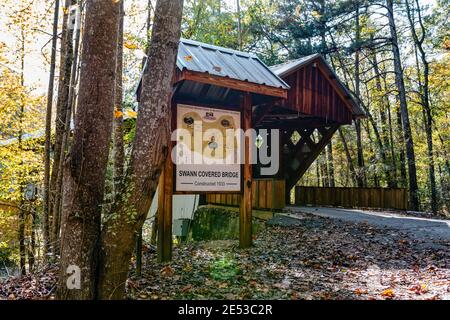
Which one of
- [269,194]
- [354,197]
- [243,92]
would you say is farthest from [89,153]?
[354,197]

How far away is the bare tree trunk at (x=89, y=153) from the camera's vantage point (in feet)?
11.1

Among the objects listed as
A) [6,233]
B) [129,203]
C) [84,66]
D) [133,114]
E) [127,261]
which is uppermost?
[84,66]

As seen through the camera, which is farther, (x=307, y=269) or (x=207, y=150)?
(x=207, y=150)

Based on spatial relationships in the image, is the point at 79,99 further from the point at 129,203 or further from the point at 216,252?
the point at 216,252

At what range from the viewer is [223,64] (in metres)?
6.40

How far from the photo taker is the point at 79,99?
347 cm

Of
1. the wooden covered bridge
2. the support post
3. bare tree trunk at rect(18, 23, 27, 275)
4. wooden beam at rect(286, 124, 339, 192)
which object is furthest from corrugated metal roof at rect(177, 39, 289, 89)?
bare tree trunk at rect(18, 23, 27, 275)

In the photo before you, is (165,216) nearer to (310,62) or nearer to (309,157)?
(310,62)

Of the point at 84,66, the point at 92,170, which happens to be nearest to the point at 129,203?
the point at 92,170

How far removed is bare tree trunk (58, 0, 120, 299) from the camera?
338 centimetres

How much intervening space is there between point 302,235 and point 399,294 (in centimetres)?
410

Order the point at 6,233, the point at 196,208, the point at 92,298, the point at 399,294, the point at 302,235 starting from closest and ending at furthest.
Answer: the point at 92,298, the point at 399,294, the point at 302,235, the point at 196,208, the point at 6,233

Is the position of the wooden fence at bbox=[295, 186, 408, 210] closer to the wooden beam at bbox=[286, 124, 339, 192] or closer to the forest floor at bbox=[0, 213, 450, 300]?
the wooden beam at bbox=[286, 124, 339, 192]

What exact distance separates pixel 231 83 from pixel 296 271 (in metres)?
3.13
